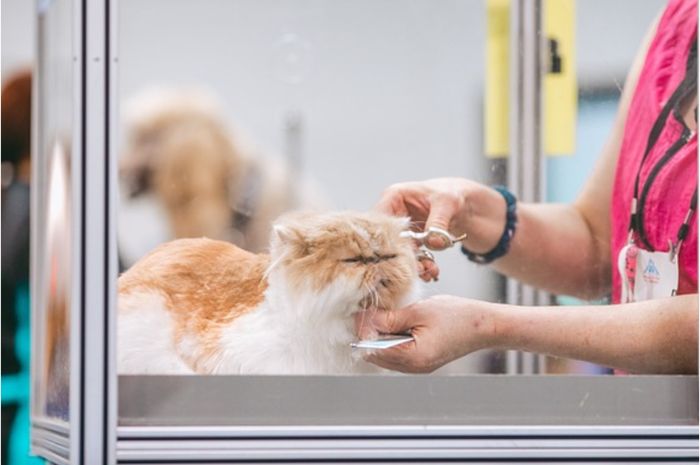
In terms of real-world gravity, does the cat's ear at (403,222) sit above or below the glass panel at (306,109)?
below

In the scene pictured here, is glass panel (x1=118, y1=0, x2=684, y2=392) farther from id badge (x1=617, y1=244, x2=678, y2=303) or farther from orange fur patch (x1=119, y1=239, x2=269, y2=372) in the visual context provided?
id badge (x1=617, y1=244, x2=678, y2=303)

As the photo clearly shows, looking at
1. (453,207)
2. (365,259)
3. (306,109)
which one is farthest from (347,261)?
(306,109)

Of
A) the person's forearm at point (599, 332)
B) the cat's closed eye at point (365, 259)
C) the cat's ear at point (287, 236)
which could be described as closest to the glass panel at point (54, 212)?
the cat's ear at point (287, 236)

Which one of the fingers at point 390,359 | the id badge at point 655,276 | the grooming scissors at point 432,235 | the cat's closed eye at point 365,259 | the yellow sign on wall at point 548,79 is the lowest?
the fingers at point 390,359

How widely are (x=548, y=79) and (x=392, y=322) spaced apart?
1.01 meters

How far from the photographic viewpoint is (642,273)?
6.64ft

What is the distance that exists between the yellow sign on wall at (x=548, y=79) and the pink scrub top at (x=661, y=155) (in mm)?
273

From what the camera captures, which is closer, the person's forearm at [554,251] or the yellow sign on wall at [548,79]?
the person's forearm at [554,251]

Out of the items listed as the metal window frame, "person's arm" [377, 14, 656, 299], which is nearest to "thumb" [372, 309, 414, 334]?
"person's arm" [377, 14, 656, 299]

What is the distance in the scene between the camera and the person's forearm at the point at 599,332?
1818 mm

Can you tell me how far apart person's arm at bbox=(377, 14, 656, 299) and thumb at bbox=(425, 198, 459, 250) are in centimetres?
5

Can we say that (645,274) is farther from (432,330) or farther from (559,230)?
(432,330)

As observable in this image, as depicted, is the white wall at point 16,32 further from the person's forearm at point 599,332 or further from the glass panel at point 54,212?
the person's forearm at point 599,332

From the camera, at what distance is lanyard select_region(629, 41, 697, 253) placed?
1.92 metres
